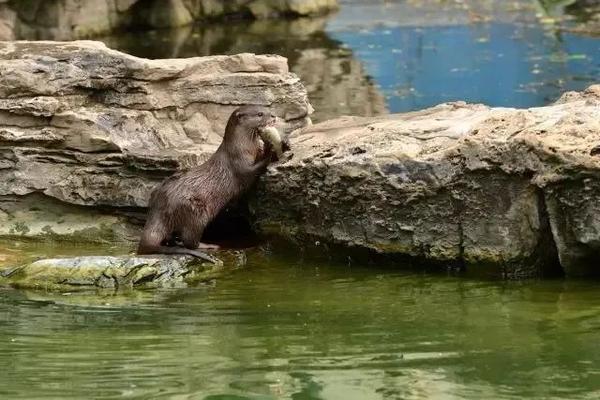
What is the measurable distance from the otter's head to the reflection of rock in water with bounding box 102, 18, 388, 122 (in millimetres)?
3444

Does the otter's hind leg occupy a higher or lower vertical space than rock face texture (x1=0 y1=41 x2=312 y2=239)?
lower

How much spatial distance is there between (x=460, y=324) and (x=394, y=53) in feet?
34.5

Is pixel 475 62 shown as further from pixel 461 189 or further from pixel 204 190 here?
pixel 461 189

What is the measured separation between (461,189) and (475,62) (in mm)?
8376

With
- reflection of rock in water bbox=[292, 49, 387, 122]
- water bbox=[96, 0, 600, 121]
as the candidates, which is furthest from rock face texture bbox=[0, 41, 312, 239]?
water bbox=[96, 0, 600, 121]

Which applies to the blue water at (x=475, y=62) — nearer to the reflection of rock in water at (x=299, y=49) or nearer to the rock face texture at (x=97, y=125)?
the reflection of rock in water at (x=299, y=49)

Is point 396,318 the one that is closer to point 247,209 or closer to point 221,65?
point 247,209

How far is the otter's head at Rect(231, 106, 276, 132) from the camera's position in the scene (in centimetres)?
656

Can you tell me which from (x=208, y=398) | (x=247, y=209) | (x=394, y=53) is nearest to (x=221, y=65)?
(x=247, y=209)

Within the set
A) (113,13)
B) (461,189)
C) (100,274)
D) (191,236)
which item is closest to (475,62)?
(113,13)

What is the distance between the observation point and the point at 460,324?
482 centimetres

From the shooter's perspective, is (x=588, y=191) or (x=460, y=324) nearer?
(x=460, y=324)

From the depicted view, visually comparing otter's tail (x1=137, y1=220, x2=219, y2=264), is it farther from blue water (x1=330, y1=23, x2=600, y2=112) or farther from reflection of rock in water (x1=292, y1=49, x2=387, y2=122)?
blue water (x1=330, y1=23, x2=600, y2=112)

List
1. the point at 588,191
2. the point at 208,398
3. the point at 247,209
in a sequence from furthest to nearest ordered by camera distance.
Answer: the point at 247,209 < the point at 588,191 < the point at 208,398
